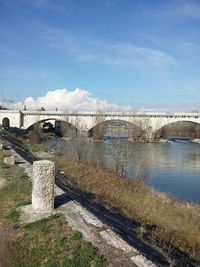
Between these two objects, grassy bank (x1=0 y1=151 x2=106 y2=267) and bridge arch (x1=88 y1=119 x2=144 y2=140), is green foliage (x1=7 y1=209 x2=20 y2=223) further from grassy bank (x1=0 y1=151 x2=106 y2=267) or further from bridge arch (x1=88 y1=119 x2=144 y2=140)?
bridge arch (x1=88 y1=119 x2=144 y2=140)

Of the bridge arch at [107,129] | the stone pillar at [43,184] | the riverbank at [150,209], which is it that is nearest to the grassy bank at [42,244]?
the stone pillar at [43,184]

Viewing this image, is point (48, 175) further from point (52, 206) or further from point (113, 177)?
point (113, 177)

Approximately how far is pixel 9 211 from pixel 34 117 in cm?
Result: 6055

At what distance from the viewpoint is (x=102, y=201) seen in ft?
48.0

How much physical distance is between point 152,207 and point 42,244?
23.7 ft

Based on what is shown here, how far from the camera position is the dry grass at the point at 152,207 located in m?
10.8

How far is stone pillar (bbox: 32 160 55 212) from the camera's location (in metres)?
9.75

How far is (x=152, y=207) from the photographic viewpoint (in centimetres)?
1470

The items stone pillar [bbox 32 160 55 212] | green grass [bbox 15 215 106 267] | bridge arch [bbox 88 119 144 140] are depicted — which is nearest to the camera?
green grass [bbox 15 215 106 267]

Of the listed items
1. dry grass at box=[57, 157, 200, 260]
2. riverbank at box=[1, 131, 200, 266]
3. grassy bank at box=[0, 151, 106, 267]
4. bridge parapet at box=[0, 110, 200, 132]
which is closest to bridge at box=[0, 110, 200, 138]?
bridge parapet at box=[0, 110, 200, 132]

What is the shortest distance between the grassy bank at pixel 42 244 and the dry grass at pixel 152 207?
2864 millimetres

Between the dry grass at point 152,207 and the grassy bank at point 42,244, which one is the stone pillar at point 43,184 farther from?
the dry grass at point 152,207

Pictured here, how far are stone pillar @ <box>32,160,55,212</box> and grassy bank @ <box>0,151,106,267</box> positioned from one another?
24.2 inches

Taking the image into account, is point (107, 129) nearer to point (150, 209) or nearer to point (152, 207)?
point (152, 207)
